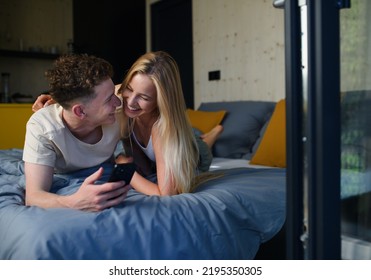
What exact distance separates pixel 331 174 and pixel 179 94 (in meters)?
0.87

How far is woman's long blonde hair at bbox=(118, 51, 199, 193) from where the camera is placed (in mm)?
1398

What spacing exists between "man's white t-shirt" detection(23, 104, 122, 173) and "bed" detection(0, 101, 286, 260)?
51mm

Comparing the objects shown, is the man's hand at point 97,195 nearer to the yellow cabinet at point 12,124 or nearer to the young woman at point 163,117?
the young woman at point 163,117

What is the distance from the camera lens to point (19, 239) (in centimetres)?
98

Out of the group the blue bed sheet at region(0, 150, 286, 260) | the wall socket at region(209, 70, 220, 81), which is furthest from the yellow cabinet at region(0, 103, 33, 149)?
the blue bed sheet at region(0, 150, 286, 260)

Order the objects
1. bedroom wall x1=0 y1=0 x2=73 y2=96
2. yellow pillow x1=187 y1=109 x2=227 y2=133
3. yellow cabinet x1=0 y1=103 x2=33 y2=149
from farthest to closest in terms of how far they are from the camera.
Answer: bedroom wall x1=0 y1=0 x2=73 y2=96
yellow cabinet x1=0 y1=103 x2=33 y2=149
yellow pillow x1=187 y1=109 x2=227 y2=133

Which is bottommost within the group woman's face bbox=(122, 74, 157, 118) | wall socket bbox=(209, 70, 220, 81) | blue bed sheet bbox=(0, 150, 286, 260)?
blue bed sheet bbox=(0, 150, 286, 260)

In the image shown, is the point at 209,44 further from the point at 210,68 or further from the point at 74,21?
the point at 74,21

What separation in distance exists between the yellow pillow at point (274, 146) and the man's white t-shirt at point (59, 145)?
1.04 metres

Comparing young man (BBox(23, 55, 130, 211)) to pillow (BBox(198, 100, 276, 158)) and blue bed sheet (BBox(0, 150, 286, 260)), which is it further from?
pillow (BBox(198, 100, 276, 158))

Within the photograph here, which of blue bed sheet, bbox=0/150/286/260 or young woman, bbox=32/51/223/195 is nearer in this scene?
blue bed sheet, bbox=0/150/286/260

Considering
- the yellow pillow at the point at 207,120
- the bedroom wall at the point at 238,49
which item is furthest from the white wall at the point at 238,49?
the yellow pillow at the point at 207,120

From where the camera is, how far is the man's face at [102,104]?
1.30 meters
